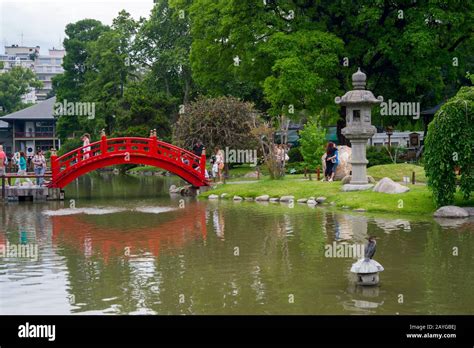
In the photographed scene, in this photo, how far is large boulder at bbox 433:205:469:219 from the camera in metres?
21.9

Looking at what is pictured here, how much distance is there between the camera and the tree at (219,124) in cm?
3900

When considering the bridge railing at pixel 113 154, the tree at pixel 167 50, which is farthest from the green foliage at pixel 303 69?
the tree at pixel 167 50

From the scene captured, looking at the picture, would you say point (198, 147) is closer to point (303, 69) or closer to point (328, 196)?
point (303, 69)

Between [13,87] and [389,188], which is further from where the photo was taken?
[13,87]

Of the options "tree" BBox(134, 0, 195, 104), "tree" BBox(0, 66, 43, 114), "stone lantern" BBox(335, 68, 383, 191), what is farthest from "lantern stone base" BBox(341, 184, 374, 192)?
"tree" BBox(0, 66, 43, 114)

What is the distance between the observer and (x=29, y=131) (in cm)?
8675

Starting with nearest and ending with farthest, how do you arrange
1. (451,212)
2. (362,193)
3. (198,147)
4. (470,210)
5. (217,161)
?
(451,212)
(470,210)
(362,193)
(217,161)
(198,147)

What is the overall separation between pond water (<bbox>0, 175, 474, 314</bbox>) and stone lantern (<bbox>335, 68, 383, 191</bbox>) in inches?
139

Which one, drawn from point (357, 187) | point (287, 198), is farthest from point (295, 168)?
point (357, 187)

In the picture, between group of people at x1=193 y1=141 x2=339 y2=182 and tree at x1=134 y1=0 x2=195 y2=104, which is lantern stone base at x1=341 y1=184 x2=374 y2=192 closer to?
group of people at x1=193 y1=141 x2=339 y2=182

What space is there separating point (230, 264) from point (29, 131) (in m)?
76.6

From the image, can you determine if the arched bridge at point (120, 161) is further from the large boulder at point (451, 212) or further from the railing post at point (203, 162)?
the large boulder at point (451, 212)

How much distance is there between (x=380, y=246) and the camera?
55.5 ft
